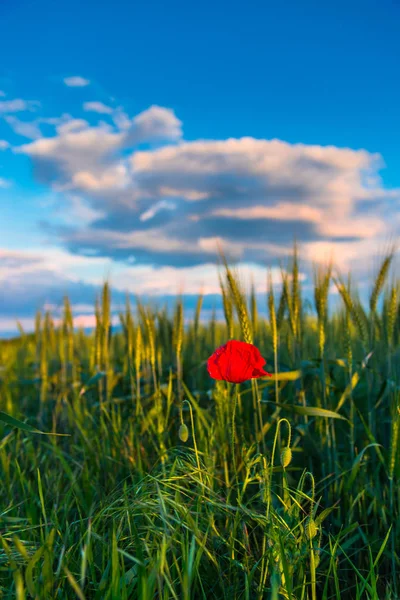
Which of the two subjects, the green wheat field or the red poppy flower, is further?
the red poppy flower

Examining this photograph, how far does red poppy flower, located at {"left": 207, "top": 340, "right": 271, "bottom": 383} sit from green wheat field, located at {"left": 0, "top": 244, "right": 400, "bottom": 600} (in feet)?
0.29

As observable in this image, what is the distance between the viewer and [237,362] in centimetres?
145

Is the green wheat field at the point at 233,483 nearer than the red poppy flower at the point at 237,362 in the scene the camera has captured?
Yes

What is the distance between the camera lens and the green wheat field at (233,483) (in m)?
1.33

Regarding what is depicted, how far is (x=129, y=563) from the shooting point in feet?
5.01

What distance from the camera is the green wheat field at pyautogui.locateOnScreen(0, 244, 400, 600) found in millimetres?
1334

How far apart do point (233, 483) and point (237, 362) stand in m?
0.89

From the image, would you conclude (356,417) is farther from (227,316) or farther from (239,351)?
(239,351)

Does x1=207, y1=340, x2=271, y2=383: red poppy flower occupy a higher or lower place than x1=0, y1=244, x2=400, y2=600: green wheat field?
higher

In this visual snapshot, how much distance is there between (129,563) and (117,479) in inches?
32.2

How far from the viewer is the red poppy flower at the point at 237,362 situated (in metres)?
1.46

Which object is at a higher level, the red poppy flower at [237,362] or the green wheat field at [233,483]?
the red poppy flower at [237,362]

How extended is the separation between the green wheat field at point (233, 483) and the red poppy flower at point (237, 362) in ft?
0.29

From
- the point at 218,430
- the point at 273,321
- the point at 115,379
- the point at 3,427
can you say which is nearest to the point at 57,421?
the point at 3,427
